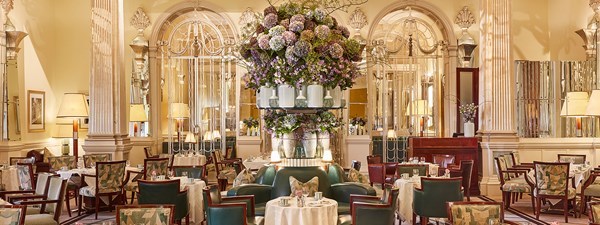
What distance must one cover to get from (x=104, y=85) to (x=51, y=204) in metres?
4.17

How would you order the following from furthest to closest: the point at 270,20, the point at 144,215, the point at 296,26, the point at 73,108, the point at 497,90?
the point at 73,108
the point at 497,90
the point at 270,20
the point at 296,26
the point at 144,215

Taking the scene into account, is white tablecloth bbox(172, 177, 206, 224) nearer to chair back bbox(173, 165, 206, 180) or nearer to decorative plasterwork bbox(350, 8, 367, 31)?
chair back bbox(173, 165, 206, 180)

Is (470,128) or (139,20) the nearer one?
(470,128)

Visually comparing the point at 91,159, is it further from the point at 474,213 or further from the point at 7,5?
the point at 474,213

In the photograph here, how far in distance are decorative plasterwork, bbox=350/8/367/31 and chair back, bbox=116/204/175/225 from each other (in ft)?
33.3

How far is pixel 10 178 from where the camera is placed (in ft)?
32.3

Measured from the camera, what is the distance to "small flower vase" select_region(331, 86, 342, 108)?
7.80 metres

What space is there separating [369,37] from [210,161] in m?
4.62

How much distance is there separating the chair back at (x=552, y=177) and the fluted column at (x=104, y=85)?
6.86 m

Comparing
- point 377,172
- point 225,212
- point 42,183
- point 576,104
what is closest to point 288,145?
point 225,212

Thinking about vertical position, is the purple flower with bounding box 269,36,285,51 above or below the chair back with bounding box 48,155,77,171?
above

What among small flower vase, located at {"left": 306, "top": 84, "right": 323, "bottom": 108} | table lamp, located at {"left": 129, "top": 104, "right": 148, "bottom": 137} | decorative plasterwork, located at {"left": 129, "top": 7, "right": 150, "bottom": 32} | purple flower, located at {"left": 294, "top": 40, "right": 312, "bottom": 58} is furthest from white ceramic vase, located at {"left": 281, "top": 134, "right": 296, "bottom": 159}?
decorative plasterwork, located at {"left": 129, "top": 7, "right": 150, "bottom": 32}

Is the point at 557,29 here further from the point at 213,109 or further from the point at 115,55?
the point at 115,55

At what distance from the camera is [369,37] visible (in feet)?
49.8
